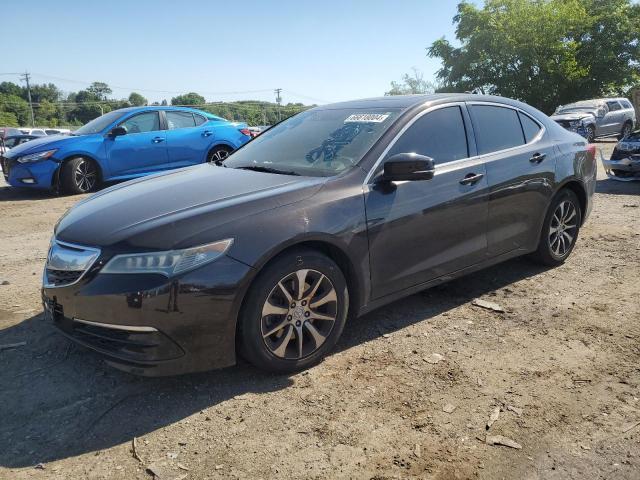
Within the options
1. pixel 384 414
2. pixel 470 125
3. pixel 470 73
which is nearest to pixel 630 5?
pixel 470 73

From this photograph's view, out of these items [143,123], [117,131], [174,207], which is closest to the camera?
[174,207]

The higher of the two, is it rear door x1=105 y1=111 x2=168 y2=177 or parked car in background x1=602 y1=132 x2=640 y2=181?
rear door x1=105 y1=111 x2=168 y2=177

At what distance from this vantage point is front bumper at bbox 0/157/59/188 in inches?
352

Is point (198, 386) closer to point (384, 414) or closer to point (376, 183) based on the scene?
point (384, 414)

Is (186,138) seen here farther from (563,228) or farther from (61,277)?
(61,277)

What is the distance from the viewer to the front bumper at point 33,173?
29.3 feet

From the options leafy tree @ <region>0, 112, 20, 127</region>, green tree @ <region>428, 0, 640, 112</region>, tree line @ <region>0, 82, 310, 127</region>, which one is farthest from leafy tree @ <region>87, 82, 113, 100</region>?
green tree @ <region>428, 0, 640, 112</region>

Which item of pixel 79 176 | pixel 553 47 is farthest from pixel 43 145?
pixel 553 47

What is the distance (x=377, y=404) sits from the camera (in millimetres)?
2822

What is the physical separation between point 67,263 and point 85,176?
7129mm

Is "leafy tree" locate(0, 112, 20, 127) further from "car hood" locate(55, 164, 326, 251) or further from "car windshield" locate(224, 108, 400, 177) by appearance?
"car hood" locate(55, 164, 326, 251)

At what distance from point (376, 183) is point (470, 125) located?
1.22 metres

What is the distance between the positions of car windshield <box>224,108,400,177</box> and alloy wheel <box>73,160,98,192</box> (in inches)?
234

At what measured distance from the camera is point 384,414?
8.96ft
